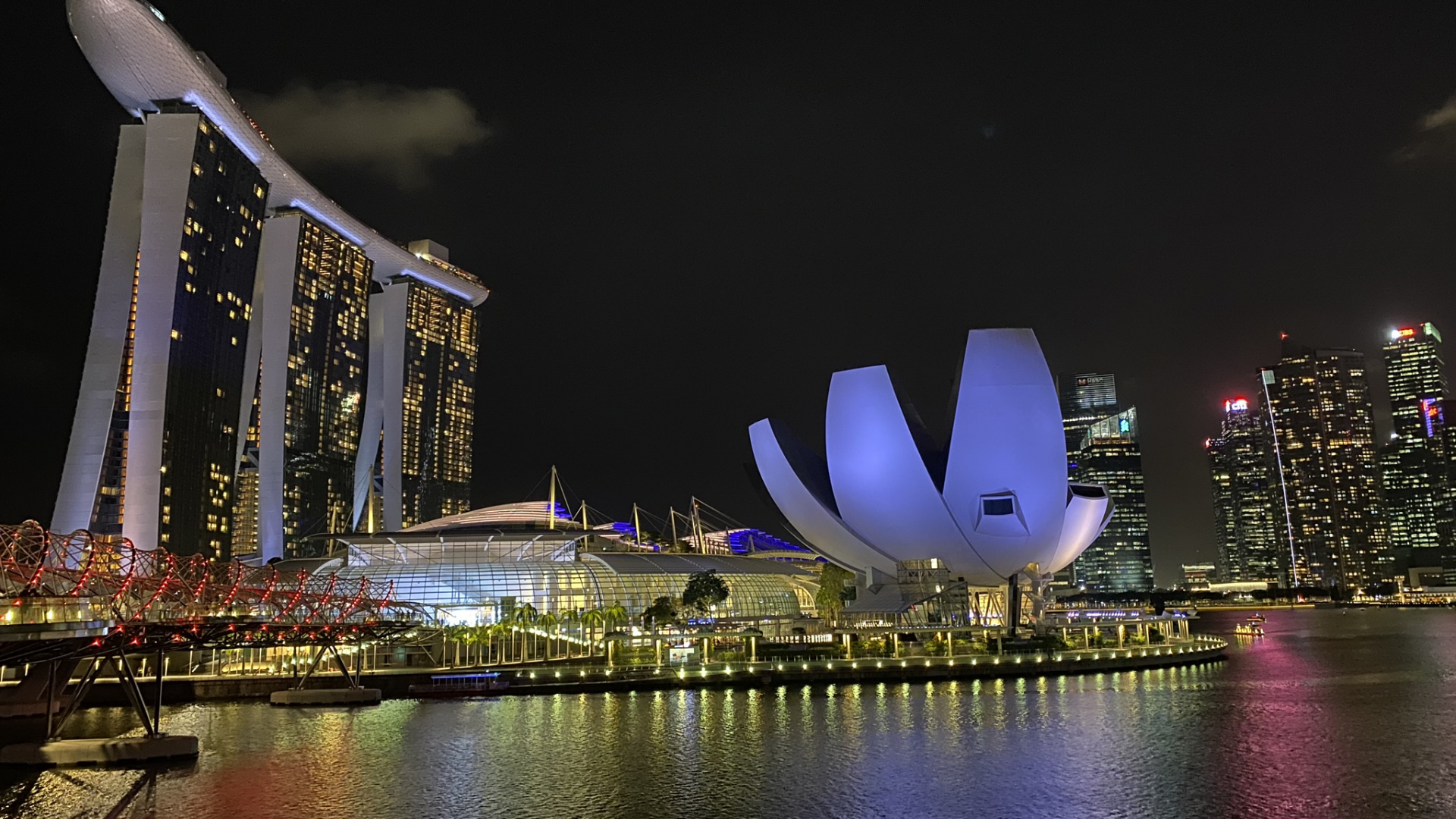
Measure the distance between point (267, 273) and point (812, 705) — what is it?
7284cm

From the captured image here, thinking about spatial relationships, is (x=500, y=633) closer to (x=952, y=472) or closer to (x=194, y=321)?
(x=952, y=472)

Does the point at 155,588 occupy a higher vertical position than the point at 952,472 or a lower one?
lower

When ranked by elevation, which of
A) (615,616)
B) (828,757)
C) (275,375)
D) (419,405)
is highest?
(419,405)

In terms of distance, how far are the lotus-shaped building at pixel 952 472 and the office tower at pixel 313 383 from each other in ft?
186

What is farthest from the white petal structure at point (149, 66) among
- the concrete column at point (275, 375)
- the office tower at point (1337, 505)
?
the office tower at point (1337, 505)

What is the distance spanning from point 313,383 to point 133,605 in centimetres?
8154

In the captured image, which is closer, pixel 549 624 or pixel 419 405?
pixel 549 624

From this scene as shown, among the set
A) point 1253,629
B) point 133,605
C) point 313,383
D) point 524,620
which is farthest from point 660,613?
point 313,383

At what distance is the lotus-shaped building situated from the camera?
159 ft

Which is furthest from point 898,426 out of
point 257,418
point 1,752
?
point 257,418

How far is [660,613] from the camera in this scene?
56.9 meters

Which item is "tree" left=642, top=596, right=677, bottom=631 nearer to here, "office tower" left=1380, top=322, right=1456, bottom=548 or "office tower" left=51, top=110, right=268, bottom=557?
"office tower" left=51, top=110, right=268, bottom=557

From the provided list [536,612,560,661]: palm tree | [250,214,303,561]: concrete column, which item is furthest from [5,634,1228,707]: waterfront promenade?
[250,214,303,561]: concrete column

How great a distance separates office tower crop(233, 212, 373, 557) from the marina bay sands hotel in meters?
0.23
